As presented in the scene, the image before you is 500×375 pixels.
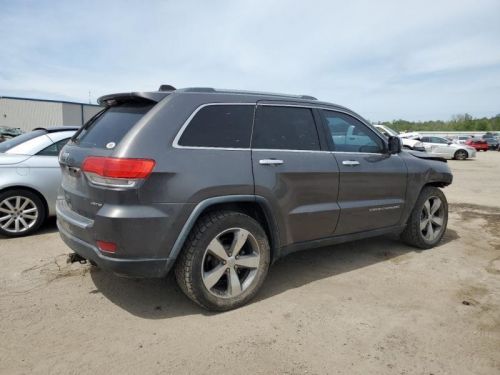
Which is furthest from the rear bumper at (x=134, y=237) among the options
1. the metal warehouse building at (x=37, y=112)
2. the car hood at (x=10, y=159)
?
the metal warehouse building at (x=37, y=112)

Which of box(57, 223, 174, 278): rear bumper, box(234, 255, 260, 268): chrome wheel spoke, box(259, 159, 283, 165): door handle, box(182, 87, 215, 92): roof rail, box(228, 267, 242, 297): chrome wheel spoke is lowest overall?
box(228, 267, 242, 297): chrome wheel spoke

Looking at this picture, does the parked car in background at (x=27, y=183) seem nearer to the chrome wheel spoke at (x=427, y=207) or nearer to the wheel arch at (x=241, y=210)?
the wheel arch at (x=241, y=210)

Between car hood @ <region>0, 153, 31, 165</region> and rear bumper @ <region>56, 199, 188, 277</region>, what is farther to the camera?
car hood @ <region>0, 153, 31, 165</region>

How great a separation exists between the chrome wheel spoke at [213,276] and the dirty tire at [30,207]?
327 cm

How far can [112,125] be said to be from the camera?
10.7ft

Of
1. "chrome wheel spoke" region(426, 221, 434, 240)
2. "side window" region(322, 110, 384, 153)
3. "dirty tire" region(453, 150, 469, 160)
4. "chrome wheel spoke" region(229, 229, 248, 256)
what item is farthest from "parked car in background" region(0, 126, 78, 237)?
"dirty tire" region(453, 150, 469, 160)

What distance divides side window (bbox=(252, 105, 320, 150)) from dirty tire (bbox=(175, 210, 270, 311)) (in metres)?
0.67

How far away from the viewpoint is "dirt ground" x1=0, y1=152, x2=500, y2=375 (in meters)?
2.60

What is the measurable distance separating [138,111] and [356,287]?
8.45ft

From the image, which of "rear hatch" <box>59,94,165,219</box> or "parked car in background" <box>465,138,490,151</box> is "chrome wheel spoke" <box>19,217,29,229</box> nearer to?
"rear hatch" <box>59,94,165,219</box>

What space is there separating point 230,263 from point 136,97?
1559 millimetres

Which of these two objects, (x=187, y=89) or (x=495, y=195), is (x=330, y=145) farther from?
(x=495, y=195)

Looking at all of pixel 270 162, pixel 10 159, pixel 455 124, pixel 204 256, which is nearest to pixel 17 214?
pixel 10 159

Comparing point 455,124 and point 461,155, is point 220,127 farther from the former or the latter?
point 455,124
